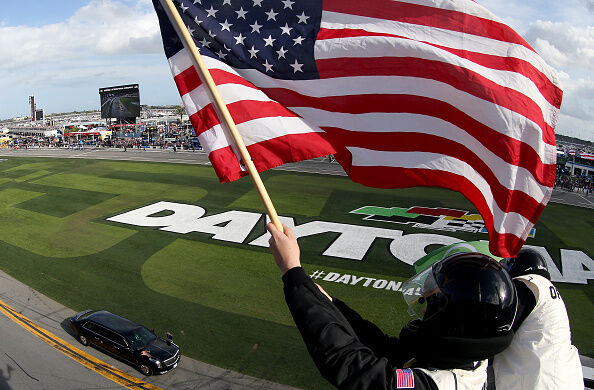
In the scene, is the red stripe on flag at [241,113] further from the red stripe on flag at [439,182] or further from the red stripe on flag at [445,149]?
the red stripe on flag at [439,182]

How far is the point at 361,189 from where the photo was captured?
1217 inches

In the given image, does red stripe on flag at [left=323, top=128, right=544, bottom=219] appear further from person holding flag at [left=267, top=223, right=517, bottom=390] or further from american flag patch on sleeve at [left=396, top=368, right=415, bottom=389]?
american flag patch on sleeve at [left=396, top=368, right=415, bottom=389]

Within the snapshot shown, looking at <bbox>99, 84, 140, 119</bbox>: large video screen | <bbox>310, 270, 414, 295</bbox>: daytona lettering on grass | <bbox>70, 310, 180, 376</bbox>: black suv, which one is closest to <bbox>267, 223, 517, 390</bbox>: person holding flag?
<bbox>70, 310, 180, 376</bbox>: black suv

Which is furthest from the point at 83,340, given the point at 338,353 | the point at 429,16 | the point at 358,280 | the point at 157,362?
the point at 429,16

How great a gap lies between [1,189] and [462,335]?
146 ft

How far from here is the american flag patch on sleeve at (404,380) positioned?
1952mm

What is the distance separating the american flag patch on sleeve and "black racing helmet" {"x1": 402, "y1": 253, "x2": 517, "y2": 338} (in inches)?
13.1

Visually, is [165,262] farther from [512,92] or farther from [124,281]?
[512,92]

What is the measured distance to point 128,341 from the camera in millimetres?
11406

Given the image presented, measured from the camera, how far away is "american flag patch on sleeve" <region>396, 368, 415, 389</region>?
6.40 ft

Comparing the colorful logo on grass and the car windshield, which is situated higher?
the colorful logo on grass

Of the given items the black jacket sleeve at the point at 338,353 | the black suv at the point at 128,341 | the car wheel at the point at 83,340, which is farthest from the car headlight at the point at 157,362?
the black jacket sleeve at the point at 338,353

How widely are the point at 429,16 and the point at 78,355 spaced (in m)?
13.4

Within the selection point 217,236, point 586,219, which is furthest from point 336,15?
point 586,219
